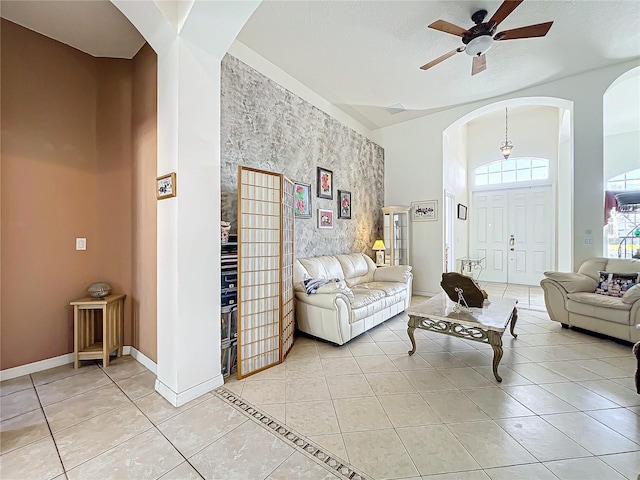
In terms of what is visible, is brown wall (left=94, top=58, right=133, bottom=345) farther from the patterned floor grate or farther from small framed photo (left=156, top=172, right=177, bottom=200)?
the patterned floor grate

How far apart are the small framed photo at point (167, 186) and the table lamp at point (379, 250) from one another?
13.5ft

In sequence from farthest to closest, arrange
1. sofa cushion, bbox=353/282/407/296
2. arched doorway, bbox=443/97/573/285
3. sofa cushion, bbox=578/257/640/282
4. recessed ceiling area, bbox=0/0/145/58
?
arched doorway, bbox=443/97/573/285
sofa cushion, bbox=353/282/407/296
sofa cushion, bbox=578/257/640/282
recessed ceiling area, bbox=0/0/145/58

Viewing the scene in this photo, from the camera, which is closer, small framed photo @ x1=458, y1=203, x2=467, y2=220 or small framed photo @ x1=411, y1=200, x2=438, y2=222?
small framed photo @ x1=411, y1=200, x2=438, y2=222

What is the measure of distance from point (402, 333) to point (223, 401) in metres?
2.34

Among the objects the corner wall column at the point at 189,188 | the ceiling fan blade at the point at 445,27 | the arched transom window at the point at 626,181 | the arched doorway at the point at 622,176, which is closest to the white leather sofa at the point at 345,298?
the corner wall column at the point at 189,188

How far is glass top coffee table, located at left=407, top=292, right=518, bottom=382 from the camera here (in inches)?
93.3

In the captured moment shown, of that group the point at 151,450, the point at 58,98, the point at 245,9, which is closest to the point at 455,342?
the point at 151,450

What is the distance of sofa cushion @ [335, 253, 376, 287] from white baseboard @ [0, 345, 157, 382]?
2726 millimetres

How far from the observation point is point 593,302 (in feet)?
10.7

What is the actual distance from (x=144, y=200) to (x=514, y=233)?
7.62 m

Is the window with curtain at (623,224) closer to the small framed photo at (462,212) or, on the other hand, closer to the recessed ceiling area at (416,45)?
the small framed photo at (462,212)

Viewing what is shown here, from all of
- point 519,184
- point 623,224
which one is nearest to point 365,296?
point 519,184

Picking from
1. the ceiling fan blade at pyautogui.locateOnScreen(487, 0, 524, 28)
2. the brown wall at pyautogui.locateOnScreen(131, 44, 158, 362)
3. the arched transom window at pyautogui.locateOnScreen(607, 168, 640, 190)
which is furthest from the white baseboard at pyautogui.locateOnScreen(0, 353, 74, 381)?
the arched transom window at pyautogui.locateOnScreen(607, 168, 640, 190)

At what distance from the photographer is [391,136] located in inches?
240
